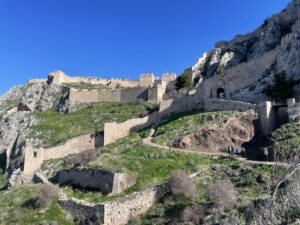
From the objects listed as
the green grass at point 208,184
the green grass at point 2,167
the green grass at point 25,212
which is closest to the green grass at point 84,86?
the green grass at point 2,167

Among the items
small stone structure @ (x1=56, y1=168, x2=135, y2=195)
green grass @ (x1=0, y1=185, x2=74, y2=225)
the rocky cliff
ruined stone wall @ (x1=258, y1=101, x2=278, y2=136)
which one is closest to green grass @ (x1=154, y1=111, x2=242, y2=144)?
ruined stone wall @ (x1=258, y1=101, x2=278, y2=136)

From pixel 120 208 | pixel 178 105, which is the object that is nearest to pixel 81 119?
pixel 178 105

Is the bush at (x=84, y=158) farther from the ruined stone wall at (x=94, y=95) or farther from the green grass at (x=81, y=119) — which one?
the ruined stone wall at (x=94, y=95)

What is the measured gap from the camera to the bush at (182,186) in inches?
1131

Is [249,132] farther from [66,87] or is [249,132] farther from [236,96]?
[66,87]

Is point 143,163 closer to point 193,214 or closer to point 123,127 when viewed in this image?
point 193,214

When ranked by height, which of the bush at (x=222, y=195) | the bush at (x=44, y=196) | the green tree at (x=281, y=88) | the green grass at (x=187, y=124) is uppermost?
the green tree at (x=281, y=88)

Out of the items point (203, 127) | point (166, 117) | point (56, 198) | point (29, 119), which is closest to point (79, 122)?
point (29, 119)

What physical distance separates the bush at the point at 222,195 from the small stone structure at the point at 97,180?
7663 millimetres

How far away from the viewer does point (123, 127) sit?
5103 centimetres

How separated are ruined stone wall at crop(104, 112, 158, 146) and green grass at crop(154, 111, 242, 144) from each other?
3843mm

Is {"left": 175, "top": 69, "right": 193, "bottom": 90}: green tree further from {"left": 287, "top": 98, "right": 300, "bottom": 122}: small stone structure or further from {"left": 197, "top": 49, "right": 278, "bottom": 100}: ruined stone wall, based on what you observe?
{"left": 287, "top": 98, "right": 300, "bottom": 122}: small stone structure

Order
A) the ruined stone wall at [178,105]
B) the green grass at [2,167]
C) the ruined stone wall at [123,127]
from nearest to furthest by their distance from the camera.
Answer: the ruined stone wall at [123,127], the green grass at [2,167], the ruined stone wall at [178,105]

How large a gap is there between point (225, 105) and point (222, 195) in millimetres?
21677
